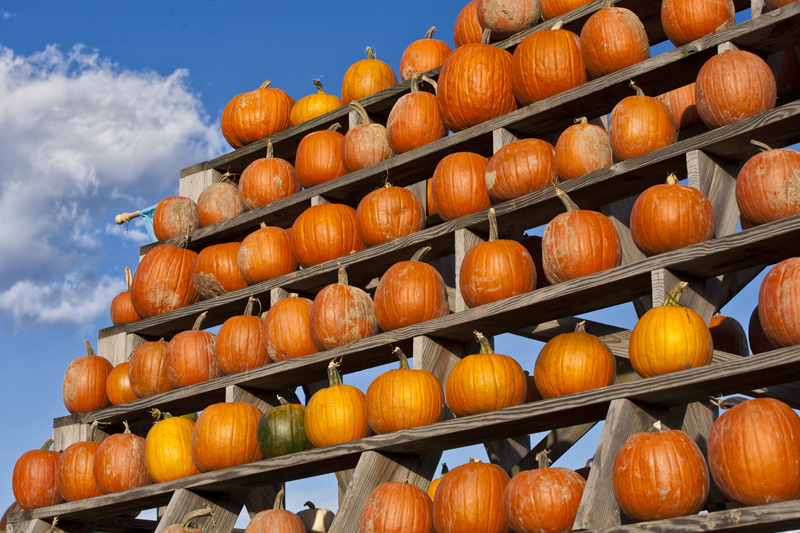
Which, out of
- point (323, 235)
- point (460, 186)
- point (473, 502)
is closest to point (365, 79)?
point (323, 235)

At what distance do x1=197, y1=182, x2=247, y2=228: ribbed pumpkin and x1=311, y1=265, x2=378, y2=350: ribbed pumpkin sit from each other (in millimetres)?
1673

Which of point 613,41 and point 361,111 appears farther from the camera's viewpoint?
point 361,111

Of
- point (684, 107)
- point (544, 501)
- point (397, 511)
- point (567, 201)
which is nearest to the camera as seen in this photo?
point (544, 501)

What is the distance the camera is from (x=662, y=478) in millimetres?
3953

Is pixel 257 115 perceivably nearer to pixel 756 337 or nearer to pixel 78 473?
pixel 78 473

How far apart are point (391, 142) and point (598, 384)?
7.56ft

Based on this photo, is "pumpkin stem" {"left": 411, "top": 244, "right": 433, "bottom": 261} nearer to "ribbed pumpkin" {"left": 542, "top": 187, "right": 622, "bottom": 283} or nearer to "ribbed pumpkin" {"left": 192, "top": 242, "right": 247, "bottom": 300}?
"ribbed pumpkin" {"left": 542, "top": 187, "right": 622, "bottom": 283}

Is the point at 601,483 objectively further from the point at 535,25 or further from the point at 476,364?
the point at 535,25

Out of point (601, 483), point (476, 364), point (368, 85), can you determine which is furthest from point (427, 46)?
point (601, 483)

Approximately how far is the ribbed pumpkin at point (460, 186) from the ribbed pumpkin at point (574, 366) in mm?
1152

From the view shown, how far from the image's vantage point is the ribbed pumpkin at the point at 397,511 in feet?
15.7

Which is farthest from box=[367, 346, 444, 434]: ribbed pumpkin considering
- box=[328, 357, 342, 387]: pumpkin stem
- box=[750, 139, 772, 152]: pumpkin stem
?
box=[750, 139, 772, 152]: pumpkin stem

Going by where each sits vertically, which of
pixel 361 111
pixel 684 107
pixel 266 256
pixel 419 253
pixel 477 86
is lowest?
pixel 419 253

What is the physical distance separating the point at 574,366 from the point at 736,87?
1516mm
